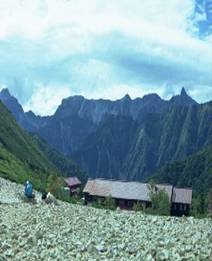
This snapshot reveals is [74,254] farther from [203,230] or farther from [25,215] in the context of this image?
[25,215]

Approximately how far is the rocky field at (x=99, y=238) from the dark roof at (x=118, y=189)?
4882 inches

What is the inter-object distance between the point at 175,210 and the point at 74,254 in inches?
6354

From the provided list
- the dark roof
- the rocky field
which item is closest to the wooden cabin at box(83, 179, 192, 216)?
the dark roof

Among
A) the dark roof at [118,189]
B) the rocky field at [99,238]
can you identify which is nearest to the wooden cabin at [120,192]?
the dark roof at [118,189]

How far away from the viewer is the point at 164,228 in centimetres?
4334

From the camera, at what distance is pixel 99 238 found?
3788 cm

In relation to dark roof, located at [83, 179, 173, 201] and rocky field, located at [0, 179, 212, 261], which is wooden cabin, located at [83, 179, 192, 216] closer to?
dark roof, located at [83, 179, 173, 201]

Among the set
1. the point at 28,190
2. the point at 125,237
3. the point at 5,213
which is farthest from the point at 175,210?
the point at 125,237

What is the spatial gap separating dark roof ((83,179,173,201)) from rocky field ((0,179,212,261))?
124 m

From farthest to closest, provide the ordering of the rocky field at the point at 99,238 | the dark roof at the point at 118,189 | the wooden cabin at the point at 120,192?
the dark roof at the point at 118,189
the wooden cabin at the point at 120,192
the rocky field at the point at 99,238

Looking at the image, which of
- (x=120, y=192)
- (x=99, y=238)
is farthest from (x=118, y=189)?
(x=99, y=238)

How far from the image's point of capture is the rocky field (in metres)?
31.9

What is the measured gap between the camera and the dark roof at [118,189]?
177750 mm

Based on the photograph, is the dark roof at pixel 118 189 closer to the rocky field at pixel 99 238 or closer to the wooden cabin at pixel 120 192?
the wooden cabin at pixel 120 192
